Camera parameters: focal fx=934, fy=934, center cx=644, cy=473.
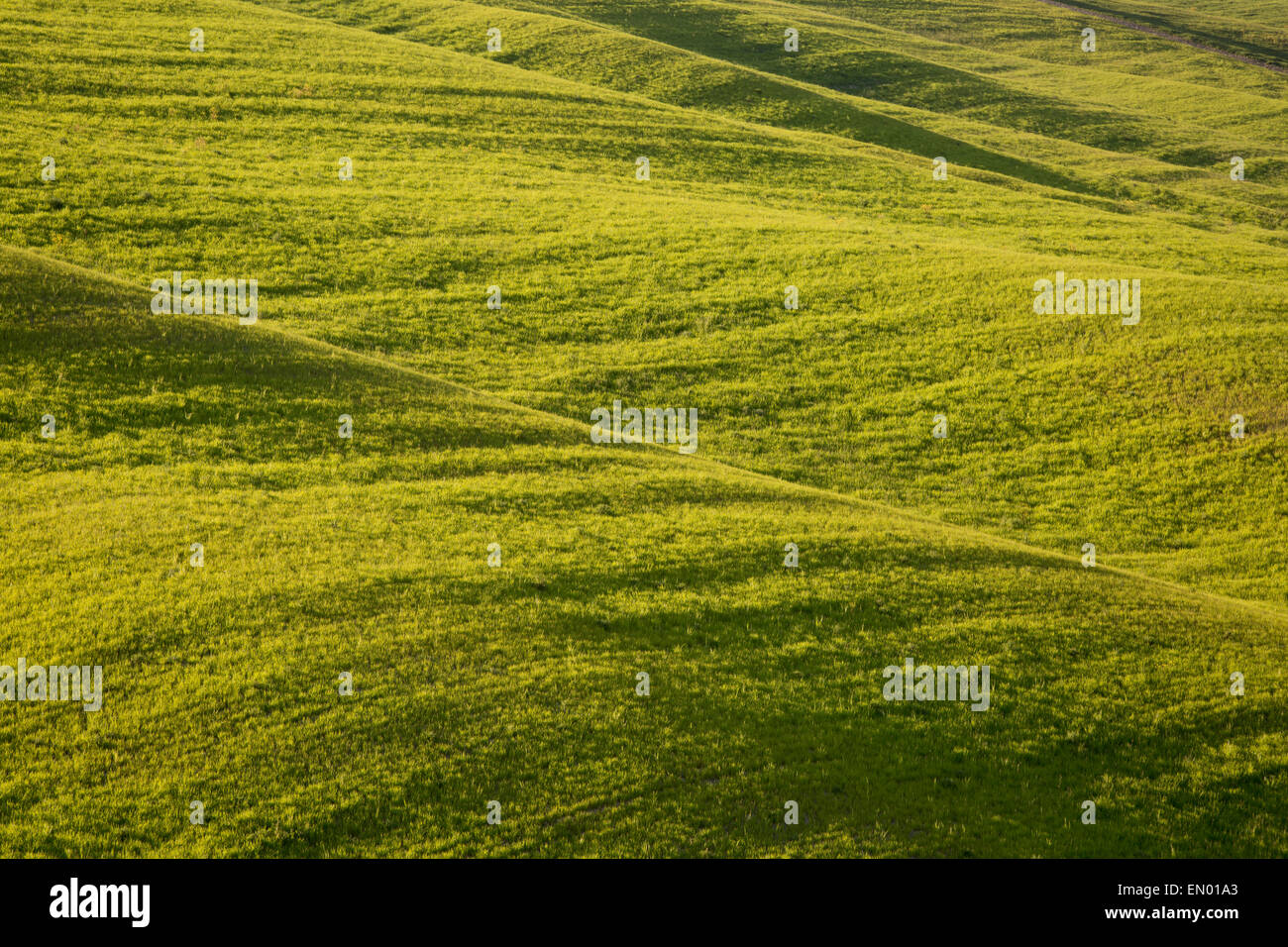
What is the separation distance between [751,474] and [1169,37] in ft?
529

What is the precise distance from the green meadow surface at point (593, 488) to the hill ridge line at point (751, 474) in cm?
36

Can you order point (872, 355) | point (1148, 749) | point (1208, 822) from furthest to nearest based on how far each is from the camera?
1. point (872, 355)
2. point (1148, 749)
3. point (1208, 822)

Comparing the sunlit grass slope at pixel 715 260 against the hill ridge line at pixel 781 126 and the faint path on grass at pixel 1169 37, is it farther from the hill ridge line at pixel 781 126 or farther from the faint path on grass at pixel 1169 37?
the faint path on grass at pixel 1169 37

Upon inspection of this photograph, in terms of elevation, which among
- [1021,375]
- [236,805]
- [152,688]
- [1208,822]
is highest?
[1021,375]

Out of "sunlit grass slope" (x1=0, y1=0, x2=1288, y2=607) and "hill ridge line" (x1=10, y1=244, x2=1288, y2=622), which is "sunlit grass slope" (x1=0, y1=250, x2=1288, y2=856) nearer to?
"hill ridge line" (x1=10, y1=244, x2=1288, y2=622)

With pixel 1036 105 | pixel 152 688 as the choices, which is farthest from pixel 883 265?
pixel 1036 105

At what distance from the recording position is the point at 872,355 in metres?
42.9

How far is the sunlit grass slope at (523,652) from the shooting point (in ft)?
58.8

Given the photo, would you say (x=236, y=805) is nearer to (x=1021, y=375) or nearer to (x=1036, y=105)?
(x=1021, y=375)

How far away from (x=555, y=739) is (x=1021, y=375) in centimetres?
2967

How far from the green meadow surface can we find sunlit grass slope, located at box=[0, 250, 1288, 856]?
4.6 inches

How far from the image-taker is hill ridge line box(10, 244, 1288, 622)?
28656 mm

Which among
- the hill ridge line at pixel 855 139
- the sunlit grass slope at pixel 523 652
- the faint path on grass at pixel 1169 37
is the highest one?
the faint path on grass at pixel 1169 37

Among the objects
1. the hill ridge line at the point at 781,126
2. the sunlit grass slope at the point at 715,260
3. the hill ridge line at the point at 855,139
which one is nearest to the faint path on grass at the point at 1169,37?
the hill ridge line at the point at 855,139
